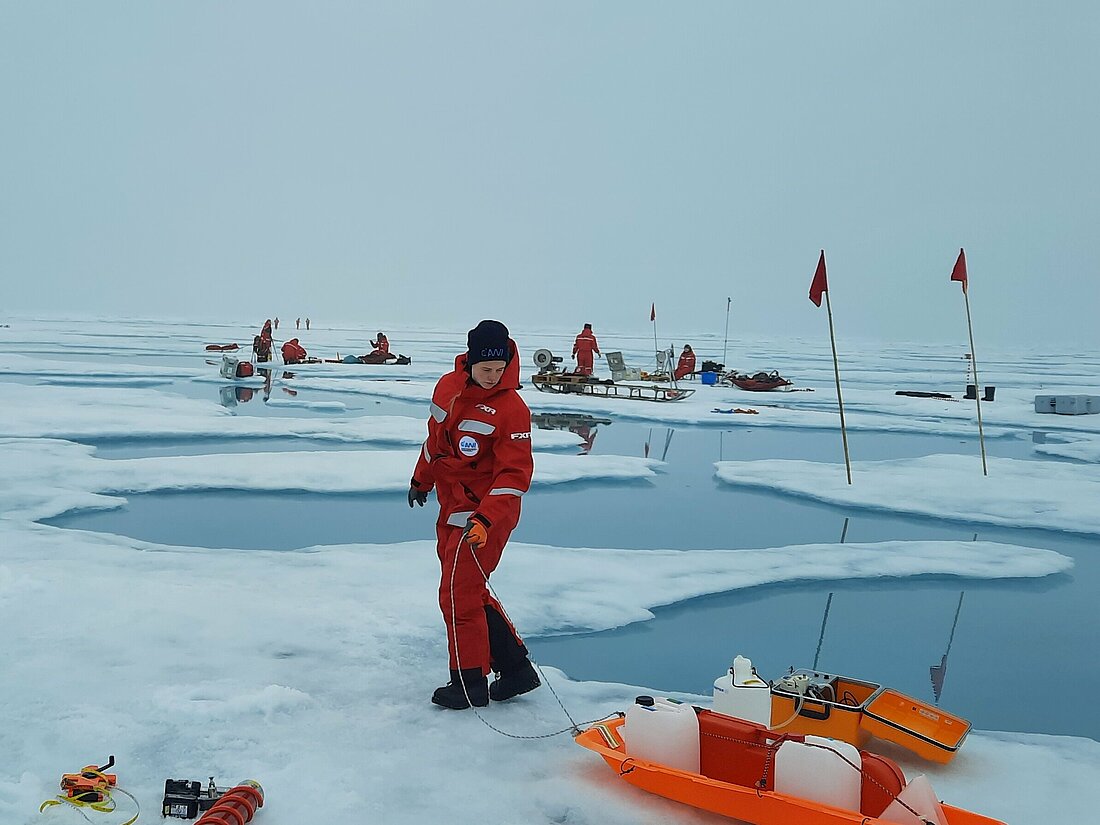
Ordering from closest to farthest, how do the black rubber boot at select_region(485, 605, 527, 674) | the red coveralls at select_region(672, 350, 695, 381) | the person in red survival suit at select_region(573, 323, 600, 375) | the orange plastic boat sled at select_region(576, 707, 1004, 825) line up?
the orange plastic boat sled at select_region(576, 707, 1004, 825) → the black rubber boot at select_region(485, 605, 527, 674) → the person in red survival suit at select_region(573, 323, 600, 375) → the red coveralls at select_region(672, 350, 695, 381)

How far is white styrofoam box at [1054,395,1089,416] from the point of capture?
16516 mm

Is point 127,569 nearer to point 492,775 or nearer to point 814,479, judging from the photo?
point 492,775

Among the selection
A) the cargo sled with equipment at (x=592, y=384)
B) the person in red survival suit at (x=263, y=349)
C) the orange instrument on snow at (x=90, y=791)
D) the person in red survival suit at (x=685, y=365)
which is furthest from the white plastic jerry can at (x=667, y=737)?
the person in red survival suit at (x=263, y=349)

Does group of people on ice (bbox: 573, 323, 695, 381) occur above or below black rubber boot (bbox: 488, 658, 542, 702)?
above

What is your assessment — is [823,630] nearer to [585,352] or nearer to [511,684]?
[511,684]

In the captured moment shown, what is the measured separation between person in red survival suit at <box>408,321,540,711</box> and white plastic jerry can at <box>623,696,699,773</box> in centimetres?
70

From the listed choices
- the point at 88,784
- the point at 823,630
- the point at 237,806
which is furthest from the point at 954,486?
the point at 88,784

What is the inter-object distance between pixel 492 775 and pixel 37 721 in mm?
1454

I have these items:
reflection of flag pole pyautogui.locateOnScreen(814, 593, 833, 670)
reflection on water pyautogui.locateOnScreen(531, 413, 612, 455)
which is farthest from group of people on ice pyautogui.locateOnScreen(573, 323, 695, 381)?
reflection of flag pole pyautogui.locateOnScreen(814, 593, 833, 670)

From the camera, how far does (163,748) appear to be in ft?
9.61

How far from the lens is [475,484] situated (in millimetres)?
3408

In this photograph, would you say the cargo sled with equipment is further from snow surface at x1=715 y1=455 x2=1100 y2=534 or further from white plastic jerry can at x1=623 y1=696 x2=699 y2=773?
white plastic jerry can at x1=623 y1=696 x2=699 y2=773

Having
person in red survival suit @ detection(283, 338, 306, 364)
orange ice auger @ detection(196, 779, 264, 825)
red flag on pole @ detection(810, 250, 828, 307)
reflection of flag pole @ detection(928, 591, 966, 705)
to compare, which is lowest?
reflection of flag pole @ detection(928, 591, 966, 705)

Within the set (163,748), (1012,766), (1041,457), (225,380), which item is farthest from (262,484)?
(225,380)
